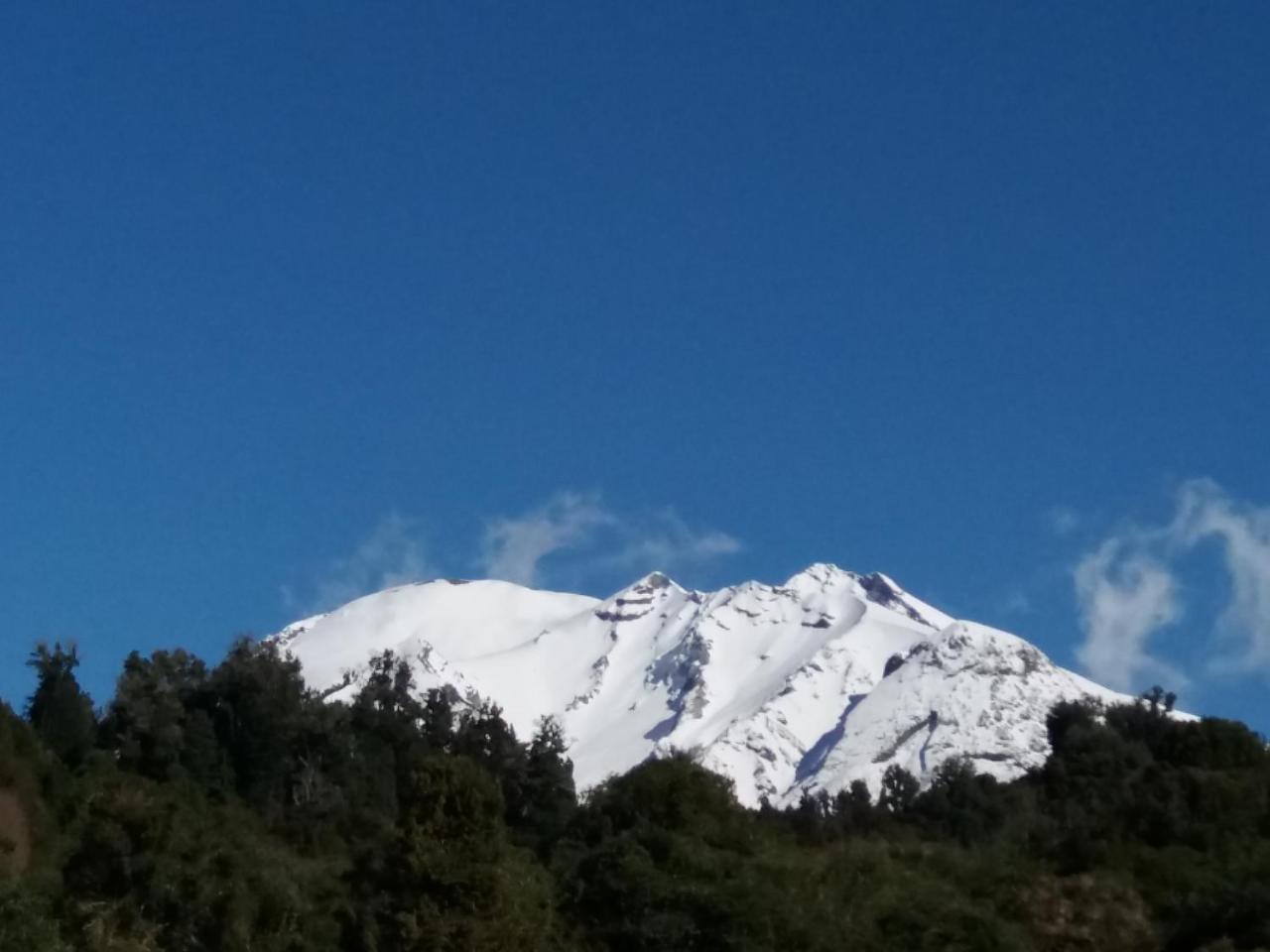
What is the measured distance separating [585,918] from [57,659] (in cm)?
3007

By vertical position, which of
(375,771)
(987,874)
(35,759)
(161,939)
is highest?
(375,771)

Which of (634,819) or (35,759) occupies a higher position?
(35,759)

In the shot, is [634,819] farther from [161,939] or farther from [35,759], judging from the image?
[35,759]

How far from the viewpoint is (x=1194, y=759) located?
55.6 meters

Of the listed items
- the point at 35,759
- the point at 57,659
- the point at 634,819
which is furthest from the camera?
the point at 57,659

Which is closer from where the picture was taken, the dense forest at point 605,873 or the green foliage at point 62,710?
the dense forest at point 605,873

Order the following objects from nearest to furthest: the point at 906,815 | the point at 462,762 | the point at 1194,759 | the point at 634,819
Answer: the point at 462,762, the point at 634,819, the point at 1194,759, the point at 906,815

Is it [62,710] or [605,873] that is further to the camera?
[62,710]

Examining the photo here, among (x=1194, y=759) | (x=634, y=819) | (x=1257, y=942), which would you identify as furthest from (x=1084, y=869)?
(x=1194, y=759)

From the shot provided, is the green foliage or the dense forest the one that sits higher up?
the green foliage

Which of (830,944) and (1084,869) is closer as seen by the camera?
(830,944)

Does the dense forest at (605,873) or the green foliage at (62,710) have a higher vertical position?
A: the green foliage at (62,710)

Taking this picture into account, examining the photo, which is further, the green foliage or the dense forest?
the green foliage

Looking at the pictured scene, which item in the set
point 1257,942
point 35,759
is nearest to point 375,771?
point 35,759
